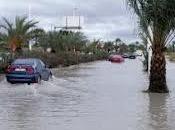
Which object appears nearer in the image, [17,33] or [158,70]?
[158,70]

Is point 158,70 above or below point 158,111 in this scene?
above

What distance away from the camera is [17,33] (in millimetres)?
50094

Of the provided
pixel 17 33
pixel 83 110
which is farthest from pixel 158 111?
pixel 17 33

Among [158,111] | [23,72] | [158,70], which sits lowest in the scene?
[158,111]

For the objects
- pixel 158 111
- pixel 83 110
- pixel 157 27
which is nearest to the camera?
pixel 83 110

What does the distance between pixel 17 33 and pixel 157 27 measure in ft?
84.2

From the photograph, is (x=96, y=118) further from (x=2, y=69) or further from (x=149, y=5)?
(x=2, y=69)

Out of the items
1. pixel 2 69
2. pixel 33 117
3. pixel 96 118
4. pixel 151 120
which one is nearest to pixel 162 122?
pixel 151 120

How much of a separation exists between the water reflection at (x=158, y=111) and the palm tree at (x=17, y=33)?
26.5 metres

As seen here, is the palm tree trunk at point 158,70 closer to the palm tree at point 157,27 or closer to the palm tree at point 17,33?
the palm tree at point 157,27

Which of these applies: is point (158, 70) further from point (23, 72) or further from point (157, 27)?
point (23, 72)

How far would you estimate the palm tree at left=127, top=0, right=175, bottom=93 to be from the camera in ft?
A: 84.0

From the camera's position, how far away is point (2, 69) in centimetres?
3994

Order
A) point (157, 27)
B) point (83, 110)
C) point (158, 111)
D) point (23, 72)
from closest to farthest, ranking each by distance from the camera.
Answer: point (83, 110), point (158, 111), point (157, 27), point (23, 72)
